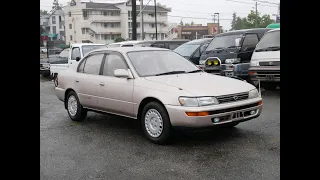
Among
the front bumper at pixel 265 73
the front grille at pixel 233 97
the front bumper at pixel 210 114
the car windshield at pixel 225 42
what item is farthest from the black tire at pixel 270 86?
the front bumper at pixel 210 114

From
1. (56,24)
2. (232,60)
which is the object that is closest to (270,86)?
(232,60)

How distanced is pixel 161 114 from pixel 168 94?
32 centimetres

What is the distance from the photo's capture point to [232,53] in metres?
11.2

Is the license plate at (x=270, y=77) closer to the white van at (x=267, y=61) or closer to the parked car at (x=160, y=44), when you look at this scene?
the white van at (x=267, y=61)

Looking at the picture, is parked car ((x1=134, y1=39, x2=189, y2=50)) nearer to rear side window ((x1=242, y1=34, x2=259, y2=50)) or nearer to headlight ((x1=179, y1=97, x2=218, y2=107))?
rear side window ((x1=242, y1=34, x2=259, y2=50))

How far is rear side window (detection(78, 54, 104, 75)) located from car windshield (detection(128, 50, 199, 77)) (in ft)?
2.58

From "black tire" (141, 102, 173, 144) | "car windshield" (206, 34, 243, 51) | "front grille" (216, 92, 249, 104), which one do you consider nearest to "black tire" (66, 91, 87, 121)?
"black tire" (141, 102, 173, 144)

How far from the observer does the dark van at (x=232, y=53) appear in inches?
435

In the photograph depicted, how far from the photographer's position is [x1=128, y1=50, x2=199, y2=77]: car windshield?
6.25 m

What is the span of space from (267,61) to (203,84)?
203 inches

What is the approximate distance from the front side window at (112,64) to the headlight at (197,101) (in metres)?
1.61

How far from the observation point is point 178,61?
6777mm
